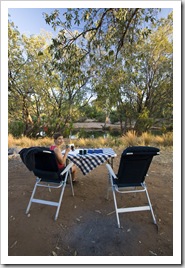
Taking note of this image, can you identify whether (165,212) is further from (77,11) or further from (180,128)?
(77,11)

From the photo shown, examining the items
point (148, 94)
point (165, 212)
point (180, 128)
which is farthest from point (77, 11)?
point (148, 94)

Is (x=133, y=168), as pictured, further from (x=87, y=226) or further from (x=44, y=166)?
(x=44, y=166)

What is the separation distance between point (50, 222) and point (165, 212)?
61.5 inches

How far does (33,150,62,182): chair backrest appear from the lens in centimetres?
258

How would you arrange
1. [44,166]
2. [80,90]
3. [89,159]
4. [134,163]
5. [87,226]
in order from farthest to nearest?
[80,90] → [89,159] → [44,166] → [134,163] → [87,226]

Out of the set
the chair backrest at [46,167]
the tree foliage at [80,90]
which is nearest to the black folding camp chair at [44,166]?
the chair backrest at [46,167]

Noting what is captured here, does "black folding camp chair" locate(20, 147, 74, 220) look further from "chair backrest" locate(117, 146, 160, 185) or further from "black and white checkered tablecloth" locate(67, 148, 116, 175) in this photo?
"chair backrest" locate(117, 146, 160, 185)

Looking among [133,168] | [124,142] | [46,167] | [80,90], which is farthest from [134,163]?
[80,90]

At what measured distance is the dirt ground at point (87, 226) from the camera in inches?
78.2

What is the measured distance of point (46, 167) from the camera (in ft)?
8.79

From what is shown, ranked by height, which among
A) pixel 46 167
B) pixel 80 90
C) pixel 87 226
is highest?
pixel 80 90

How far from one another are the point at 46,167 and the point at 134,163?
1192mm

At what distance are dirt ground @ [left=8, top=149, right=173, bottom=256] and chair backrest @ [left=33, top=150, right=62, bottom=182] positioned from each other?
458mm

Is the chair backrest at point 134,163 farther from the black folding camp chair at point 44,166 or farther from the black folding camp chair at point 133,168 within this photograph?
the black folding camp chair at point 44,166
